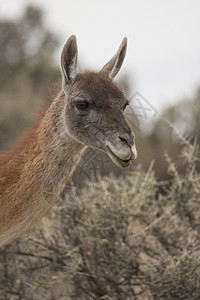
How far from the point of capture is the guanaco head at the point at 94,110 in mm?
3953

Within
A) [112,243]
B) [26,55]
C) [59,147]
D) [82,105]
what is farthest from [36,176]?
[26,55]

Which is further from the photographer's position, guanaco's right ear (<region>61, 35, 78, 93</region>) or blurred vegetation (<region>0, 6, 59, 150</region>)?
blurred vegetation (<region>0, 6, 59, 150</region>)

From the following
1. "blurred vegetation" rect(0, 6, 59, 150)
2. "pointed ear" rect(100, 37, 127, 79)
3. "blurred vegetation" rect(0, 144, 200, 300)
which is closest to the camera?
"pointed ear" rect(100, 37, 127, 79)

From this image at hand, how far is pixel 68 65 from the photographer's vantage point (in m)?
4.41

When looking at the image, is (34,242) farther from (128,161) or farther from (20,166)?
(128,161)

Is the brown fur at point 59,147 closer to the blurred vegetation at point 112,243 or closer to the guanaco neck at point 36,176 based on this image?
the guanaco neck at point 36,176

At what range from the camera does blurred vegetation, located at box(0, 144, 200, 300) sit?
551 centimetres

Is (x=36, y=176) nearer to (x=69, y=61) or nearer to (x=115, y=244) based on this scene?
(x=69, y=61)

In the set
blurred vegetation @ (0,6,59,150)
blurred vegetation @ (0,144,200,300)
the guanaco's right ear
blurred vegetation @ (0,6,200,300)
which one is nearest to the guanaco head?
the guanaco's right ear

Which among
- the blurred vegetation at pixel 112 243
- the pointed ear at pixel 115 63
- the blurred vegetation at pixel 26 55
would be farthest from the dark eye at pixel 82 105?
Result: the blurred vegetation at pixel 26 55

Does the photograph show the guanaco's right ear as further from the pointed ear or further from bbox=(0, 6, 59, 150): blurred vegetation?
bbox=(0, 6, 59, 150): blurred vegetation

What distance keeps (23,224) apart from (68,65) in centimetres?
154

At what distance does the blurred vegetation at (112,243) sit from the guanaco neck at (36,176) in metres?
1.18

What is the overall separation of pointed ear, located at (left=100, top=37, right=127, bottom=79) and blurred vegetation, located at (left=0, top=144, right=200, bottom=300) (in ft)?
4.81
